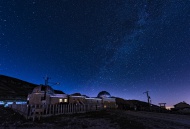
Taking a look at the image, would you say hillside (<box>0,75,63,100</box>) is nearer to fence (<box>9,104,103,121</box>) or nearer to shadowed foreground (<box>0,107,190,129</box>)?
fence (<box>9,104,103,121</box>)

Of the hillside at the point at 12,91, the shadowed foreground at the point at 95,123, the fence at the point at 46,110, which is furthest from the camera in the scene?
the hillside at the point at 12,91

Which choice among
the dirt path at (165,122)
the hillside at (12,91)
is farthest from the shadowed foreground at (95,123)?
the hillside at (12,91)

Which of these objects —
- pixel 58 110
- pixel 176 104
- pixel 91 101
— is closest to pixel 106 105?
pixel 91 101

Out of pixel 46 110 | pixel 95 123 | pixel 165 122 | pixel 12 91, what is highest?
pixel 12 91

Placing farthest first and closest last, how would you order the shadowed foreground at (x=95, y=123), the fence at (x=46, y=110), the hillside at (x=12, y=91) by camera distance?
1. the hillside at (x=12, y=91)
2. the fence at (x=46, y=110)
3. the shadowed foreground at (x=95, y=123)

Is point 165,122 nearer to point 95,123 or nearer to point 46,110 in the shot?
point 95,123

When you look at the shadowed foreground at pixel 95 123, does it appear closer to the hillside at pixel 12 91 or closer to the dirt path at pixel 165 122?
the dirt path at pixel 165 122

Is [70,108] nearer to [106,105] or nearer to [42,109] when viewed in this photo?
[42,109]

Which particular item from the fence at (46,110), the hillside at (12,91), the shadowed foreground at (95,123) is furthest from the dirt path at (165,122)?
the hillside at (12,91)

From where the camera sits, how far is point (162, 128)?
810cm

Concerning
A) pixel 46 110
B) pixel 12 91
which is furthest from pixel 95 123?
pixel 12 91

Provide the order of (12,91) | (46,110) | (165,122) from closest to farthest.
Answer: (165,122) < (46,110) < (12,91)

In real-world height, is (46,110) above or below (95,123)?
above

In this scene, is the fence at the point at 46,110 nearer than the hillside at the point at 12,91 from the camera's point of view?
Yes
